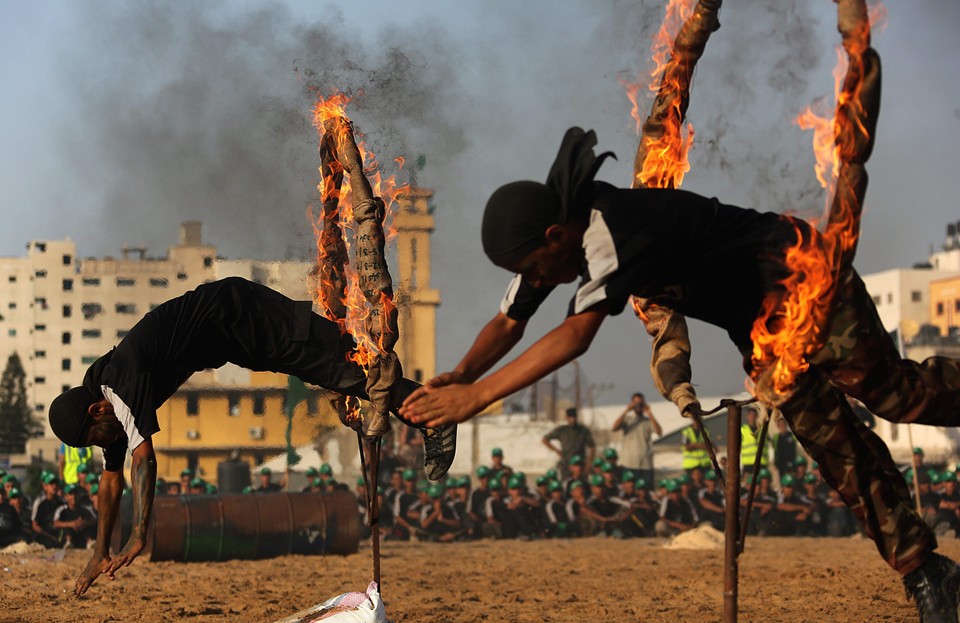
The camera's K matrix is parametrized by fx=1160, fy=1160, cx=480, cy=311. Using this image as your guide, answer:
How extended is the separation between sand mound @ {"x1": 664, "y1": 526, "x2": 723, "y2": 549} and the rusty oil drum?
391 cm

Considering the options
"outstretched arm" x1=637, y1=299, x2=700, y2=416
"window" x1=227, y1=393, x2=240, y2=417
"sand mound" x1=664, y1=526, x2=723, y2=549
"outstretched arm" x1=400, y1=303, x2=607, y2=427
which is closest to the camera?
"outstretched arm" x1=400, y1=303, x2=607, y2=427

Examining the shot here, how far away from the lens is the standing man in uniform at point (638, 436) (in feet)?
55.0

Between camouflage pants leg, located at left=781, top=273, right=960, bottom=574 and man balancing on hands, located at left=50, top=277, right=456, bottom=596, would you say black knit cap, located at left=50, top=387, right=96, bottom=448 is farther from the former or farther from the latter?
camouflage pants leg, located at left=781, top=273, right=960, bottom=574

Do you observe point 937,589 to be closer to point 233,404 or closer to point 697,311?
point 697,311

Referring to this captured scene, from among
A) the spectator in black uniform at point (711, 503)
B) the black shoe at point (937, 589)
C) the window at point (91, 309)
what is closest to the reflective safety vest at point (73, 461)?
the spectator in black uniform at point (711, 503)

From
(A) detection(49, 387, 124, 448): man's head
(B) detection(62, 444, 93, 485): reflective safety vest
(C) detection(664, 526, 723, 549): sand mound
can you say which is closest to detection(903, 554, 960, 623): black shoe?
(A) detection(49, 387, 124, 448): man's head

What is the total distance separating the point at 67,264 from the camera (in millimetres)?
87188

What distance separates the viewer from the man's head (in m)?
6.59

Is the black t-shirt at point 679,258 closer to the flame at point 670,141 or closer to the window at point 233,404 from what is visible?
the flame at point 670,141

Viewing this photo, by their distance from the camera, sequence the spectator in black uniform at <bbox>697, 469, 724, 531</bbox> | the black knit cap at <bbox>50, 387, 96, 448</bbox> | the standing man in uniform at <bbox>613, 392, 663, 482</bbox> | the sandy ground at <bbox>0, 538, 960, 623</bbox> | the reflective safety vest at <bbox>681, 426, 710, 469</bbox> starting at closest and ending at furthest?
the black knit cap at <bbox>50, 387, 96, 448</bbox>, the sandy ground at <bbox>0, 538, 960, 623</bbox>, the spectator in black uniform at <bbox>697, 469, 724, 531</bbox>, the standing man in uniform at <bbox>613, 392, 663, 482</bbox>, the reflective safety vest at <bbox>681, 426, 710, 469</bbox>

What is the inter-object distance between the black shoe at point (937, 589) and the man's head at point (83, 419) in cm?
439

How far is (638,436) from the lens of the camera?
A: 16844mm

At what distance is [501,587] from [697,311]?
564 centimetres

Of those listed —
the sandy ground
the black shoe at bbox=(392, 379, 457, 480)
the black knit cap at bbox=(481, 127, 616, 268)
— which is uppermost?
the black knit cap at bbox=(481, 127, 616, 268)
